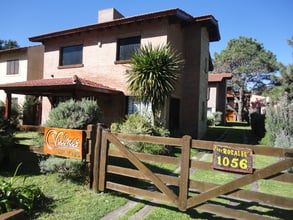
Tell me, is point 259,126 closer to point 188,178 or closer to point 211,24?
point 211,24

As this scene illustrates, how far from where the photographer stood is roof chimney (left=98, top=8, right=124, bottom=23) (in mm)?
16547

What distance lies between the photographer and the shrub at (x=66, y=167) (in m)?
5.90

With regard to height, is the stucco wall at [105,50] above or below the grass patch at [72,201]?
above

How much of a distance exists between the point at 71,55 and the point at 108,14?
3819mm

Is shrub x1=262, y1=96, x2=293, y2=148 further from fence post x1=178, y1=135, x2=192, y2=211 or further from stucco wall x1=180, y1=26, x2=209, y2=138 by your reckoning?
fence post x1=178, y1=135, x2=192, y2=211

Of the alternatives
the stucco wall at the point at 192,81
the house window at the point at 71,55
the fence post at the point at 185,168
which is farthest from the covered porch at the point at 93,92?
the fence post at the point at 185,168

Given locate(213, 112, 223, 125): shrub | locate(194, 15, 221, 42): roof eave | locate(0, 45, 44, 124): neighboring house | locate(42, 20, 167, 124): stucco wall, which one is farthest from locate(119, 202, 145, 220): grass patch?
locate(213, 112, 223, 125): shrub

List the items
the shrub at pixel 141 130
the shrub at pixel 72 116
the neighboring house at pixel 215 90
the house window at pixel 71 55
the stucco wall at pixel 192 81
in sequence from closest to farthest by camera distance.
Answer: the shrub at pixel 72 116 < the shrub at pixel 141 130 < the stucco wall at pixel 192 81 < the house window at pixel 71 55 < the neighboring house at pixel 215 90

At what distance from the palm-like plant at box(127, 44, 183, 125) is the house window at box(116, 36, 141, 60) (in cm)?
268

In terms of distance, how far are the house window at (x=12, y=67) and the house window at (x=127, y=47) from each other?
11718mm

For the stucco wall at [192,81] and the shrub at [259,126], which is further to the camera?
the shrub at [259,126]

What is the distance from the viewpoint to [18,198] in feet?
14.8

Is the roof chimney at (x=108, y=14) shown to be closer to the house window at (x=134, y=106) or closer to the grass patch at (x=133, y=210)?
the house window at (x=134, y=106)

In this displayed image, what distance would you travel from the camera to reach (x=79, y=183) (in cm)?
606
